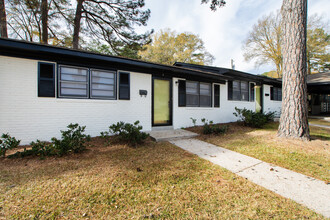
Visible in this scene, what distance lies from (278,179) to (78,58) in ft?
19.8

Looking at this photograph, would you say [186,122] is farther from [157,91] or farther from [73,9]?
[73,9]

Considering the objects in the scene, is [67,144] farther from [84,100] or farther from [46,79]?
[46,79]

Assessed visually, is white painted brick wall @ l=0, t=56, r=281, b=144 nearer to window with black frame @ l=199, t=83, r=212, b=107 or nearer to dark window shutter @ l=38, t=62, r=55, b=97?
dark window shutter @ l=38, t=62, r=55, b=97

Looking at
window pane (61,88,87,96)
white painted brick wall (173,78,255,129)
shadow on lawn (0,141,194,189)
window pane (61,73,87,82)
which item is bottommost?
shadow on lawn (0,141,194,189)

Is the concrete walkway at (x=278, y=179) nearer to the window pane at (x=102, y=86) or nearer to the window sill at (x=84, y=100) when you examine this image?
the window sill at (x=84, y=100)

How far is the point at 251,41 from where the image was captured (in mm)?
21312

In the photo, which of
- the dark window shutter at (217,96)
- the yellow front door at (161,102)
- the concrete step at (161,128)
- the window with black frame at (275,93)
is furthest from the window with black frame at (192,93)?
the window with black frame at (275,93)

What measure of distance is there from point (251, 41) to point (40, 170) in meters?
26.3

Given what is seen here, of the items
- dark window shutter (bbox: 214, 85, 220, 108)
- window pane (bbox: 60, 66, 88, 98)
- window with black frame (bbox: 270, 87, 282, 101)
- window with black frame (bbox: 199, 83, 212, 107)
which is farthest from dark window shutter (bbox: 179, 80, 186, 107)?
window with black frame (bbox: 270, 87, 282, 101)

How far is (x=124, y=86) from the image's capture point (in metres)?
5.62

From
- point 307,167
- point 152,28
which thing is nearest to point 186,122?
point 307,167

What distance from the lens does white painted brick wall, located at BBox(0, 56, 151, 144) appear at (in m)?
4.07

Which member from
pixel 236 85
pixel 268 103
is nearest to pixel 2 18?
pixel 236 85

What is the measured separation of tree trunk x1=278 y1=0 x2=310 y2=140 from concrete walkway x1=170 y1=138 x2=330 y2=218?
248 centimetres
